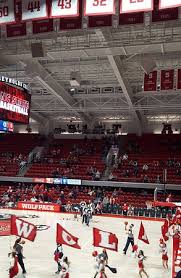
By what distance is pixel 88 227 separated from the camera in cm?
2409

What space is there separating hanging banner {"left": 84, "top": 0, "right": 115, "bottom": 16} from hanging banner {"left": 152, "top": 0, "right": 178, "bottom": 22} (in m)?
1.46

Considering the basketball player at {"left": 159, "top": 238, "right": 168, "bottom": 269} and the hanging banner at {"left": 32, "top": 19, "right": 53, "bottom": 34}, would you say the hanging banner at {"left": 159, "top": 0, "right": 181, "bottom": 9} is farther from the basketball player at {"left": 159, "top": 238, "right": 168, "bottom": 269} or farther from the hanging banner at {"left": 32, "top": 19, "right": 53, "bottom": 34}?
the basketball player at {"left": 159, "top": 238, "right": 168, "bottom": 269}

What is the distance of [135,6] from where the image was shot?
12.2m

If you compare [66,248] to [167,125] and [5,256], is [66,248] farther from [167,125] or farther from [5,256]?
[167,125]

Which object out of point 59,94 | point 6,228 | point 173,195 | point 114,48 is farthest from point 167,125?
point 6,228

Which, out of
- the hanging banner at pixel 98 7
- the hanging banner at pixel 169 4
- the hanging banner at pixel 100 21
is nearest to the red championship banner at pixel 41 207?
the hanging banner at pixel 100 21

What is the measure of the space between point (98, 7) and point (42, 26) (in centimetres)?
261

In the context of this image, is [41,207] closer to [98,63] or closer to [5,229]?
[5,229]

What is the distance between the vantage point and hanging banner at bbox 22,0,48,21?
13477 mm

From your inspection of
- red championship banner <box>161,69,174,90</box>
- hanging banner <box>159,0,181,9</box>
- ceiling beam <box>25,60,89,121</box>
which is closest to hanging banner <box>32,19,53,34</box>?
hanging banner <box>159,0,181,9</box>

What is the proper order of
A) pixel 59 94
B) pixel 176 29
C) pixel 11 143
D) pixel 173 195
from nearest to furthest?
pixel 176 29 < pixel 59 94 < pixel 173 195 < pixel 11 143

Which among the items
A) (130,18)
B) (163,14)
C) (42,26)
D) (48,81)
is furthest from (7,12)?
(48,81)

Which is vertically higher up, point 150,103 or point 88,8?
point 88,8

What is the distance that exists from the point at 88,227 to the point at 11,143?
78.6 feet
